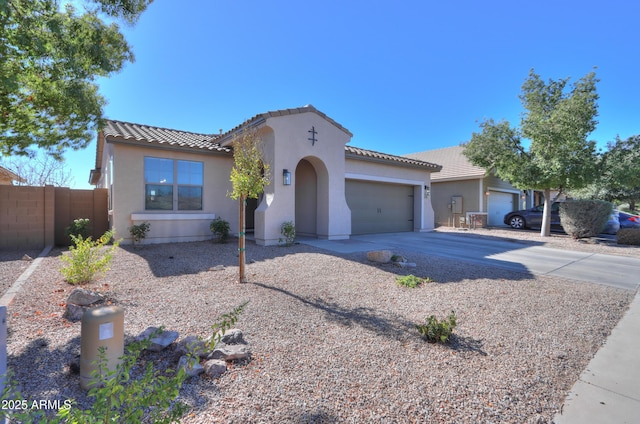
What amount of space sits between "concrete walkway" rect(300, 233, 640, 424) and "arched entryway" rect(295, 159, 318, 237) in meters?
1.55

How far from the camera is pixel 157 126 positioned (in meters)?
12.1

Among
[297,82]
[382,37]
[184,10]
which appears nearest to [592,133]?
[382,37]

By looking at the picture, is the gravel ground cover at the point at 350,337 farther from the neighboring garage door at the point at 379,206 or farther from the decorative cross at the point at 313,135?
the neighboring garage door at the point at 379,206

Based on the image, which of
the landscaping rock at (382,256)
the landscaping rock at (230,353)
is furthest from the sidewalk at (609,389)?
the landscaping rock at (382,256)

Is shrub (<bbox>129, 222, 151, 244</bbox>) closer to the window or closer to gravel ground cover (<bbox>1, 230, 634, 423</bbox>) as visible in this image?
the window

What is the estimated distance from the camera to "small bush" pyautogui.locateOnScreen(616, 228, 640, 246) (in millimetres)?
11602

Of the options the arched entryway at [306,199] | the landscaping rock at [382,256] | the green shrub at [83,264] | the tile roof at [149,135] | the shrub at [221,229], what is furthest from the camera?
the arched entryway at [306,199]

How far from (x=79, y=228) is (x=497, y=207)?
22335 millimetres

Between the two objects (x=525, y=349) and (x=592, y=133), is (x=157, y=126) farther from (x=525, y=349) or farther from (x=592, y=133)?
(x=592, y=133)

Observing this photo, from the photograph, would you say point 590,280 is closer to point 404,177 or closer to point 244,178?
point 244,178

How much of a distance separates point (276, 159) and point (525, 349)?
7.94 metres

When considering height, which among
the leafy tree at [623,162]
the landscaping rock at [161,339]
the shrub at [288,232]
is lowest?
the landscaping rock at [161,339]

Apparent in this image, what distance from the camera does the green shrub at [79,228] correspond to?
9.47 m

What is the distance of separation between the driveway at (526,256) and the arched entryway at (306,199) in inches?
63.8
